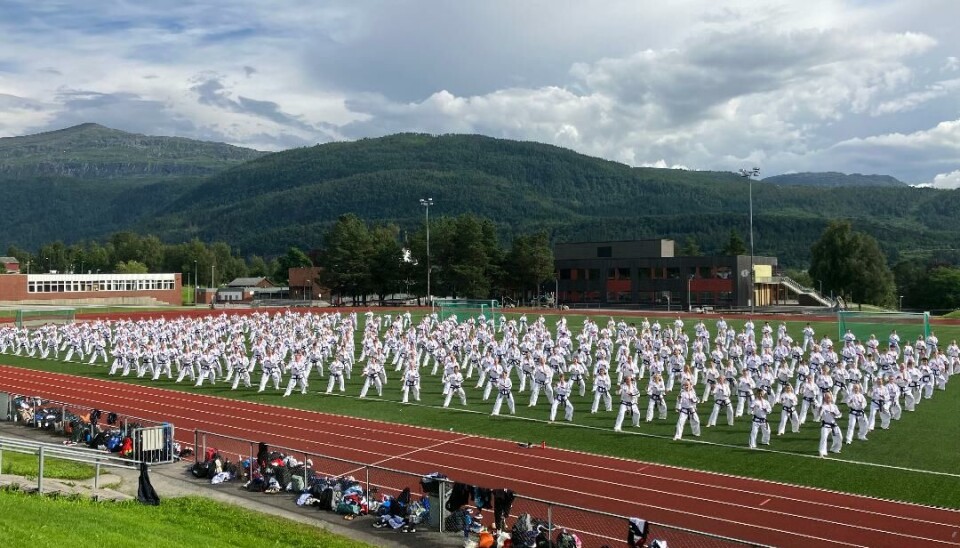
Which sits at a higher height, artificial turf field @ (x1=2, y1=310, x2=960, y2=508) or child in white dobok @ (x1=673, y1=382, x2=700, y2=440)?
child in white dobok @ (x1=673, y1=382, x2=700, y2=440)

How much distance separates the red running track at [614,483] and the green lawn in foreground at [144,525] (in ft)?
15.8

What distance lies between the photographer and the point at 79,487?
1542 cm

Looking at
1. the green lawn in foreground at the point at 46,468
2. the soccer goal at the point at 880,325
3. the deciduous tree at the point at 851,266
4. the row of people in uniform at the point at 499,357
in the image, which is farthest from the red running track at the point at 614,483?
the deciduous tree at the point at 851,266

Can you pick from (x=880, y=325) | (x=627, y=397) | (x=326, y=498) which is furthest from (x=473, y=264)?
(x=326, y=498)

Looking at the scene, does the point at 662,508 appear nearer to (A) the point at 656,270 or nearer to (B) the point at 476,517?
(B) the point at 476,517

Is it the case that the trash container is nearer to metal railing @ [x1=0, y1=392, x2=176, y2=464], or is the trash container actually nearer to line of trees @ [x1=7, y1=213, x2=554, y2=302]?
metal railing @ [x1=0, y1=392, x2=176, y2=464]

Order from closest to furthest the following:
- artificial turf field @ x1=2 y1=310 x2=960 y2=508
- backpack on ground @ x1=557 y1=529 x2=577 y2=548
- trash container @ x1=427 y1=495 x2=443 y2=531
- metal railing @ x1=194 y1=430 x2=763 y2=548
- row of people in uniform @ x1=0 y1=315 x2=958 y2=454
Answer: metal railing @ x1=194 y1=430 x2=763 y2=548
backpack on ground @ x1=557 y1=529 x2=577 y2=548
trash container @ x1=427 y1=495 x2=443 y2=531
artificial turf field @ x1=2 y1=310 x2=960 y2=508
row of people in uniform @ x1=0 y1=315 x2=958 y2=454

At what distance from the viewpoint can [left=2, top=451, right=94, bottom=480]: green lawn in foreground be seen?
53.2 ft

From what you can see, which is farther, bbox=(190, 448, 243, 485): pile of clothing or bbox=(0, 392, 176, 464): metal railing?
bbox=(0, 392, 176, 464): metal railing

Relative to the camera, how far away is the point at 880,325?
42219 mm

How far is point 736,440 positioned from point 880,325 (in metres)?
26.5

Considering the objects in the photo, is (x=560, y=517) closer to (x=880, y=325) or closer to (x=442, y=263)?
(x=880, y=325)

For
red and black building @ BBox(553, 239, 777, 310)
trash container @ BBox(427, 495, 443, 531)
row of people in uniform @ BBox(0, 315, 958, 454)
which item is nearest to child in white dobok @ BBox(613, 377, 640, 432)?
row of people in uniform @ BBox(0, 315, 958, 454)

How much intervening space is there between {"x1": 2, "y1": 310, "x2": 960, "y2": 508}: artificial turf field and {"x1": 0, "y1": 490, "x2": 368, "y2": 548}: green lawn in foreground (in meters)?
8.50
